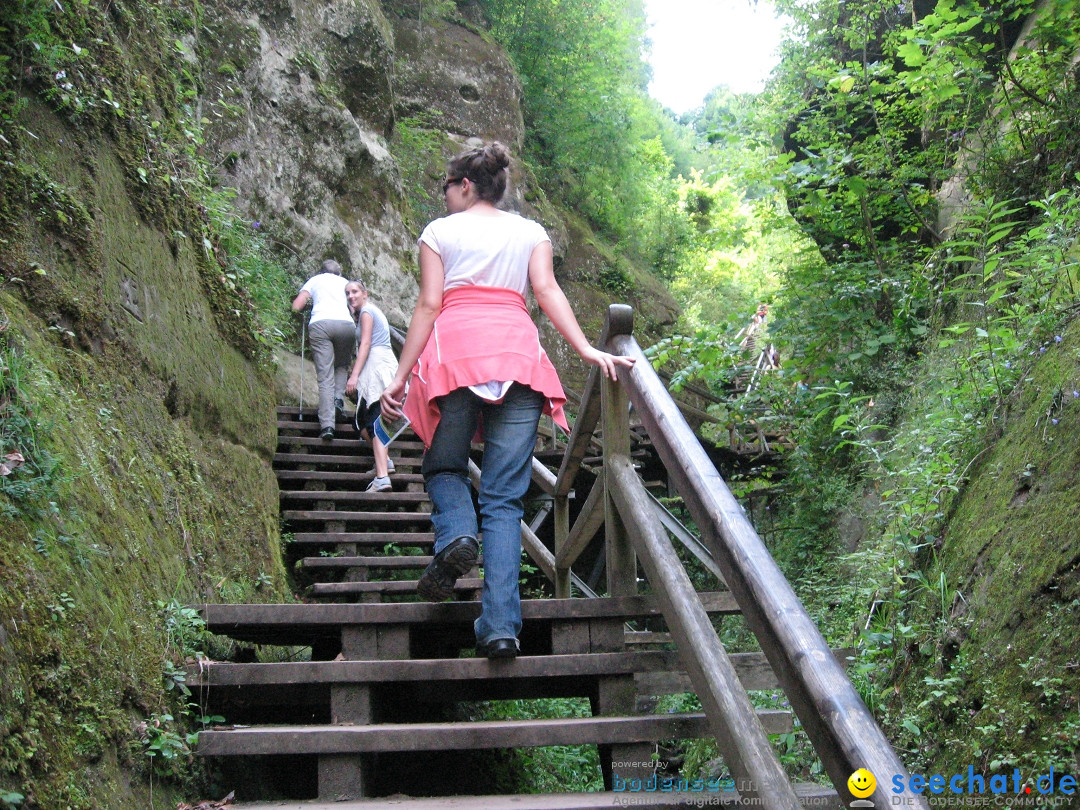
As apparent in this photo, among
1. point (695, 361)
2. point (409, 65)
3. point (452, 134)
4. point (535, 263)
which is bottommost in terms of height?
point (535, 263)

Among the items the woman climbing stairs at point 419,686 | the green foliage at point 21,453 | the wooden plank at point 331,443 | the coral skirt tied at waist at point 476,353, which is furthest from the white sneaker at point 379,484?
the green foliage at point 21,453

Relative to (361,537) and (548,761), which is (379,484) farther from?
(548,761)

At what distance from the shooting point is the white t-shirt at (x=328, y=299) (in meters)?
7.64

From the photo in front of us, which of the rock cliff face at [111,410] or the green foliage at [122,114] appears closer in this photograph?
the rock cliff face at [111,410]

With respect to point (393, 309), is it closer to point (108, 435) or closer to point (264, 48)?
point (264, 48)

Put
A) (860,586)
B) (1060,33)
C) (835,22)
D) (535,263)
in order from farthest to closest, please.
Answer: (835,22), (1060,33), (860,586), (535,263)

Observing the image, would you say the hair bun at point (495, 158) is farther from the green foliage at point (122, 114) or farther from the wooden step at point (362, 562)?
the wooden step at point (362, 562)

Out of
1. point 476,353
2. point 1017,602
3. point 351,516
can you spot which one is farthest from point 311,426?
point 1017,602

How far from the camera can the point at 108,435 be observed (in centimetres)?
306

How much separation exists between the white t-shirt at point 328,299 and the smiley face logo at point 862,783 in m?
6.67

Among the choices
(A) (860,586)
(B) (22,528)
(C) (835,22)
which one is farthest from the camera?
(C) (835,22)

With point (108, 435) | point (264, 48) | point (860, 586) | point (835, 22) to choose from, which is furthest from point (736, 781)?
point (264, 48)

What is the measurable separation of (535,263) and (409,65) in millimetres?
15413

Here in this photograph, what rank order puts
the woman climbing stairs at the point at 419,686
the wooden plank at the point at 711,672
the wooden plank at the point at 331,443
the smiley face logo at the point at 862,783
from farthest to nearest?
the wooden plank at the point at 331,443, the woman climbing stairs at the point at 419,686, the wooden plank at the point at 711,672, the smiley face logo at the point at 862,783
